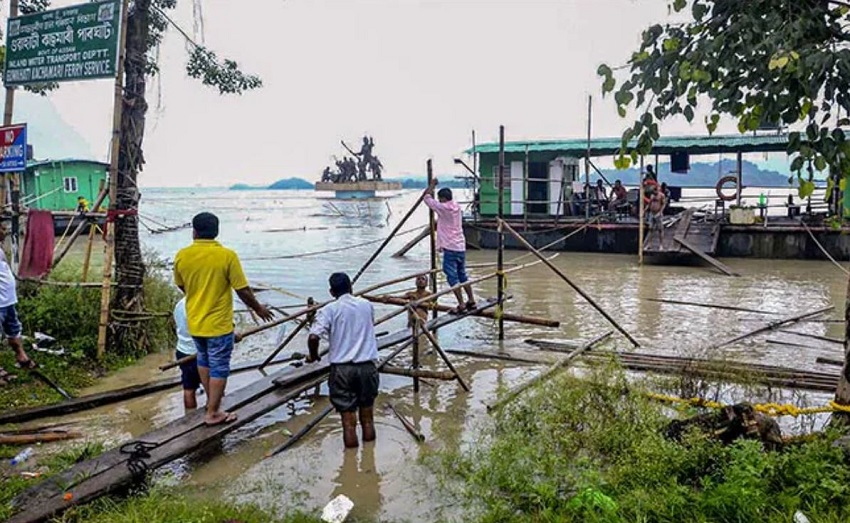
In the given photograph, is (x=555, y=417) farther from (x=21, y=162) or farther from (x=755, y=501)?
(x=21, y=162)

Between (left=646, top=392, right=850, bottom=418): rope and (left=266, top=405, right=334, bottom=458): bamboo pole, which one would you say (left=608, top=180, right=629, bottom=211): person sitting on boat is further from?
(left=266, top=405, right=334, bottom=458): bamboo pole

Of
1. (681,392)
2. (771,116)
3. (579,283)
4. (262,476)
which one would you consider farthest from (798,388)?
(579,283)

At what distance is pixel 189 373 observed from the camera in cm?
598

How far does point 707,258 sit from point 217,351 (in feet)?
55.9

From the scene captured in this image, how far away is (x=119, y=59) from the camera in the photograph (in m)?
7.35

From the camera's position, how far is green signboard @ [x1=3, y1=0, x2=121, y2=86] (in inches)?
286

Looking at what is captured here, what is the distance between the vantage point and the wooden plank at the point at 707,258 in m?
18.3

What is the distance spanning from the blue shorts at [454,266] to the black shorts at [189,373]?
4.16 meters

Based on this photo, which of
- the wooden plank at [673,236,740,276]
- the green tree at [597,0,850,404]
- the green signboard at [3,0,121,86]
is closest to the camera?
the green tree at [597,0,850,404]

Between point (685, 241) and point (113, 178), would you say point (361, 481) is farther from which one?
point (685, 241)

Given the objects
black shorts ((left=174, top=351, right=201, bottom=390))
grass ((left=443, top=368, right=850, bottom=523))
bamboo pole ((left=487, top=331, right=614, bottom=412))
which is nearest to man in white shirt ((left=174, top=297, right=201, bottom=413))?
black shorts ((left=174, top=351, right=201, bottom=390))

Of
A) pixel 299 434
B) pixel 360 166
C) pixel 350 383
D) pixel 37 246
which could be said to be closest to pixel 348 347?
pixel 350 383

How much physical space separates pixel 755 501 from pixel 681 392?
2936mm

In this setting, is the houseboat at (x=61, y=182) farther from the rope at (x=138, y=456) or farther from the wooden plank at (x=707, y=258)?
the rope at (x=138, y=456)
